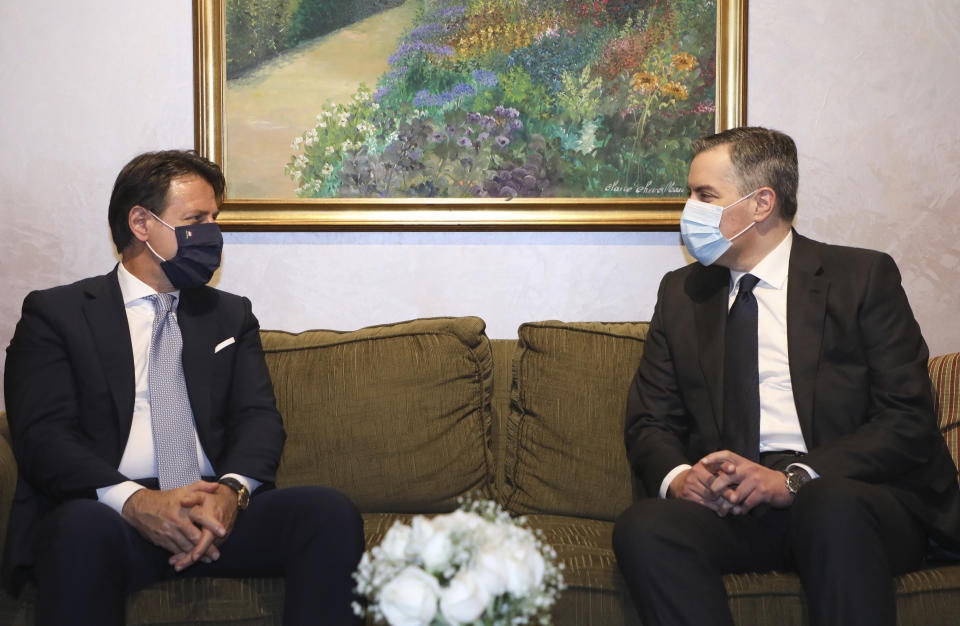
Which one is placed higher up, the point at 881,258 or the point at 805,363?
the point at 881,258

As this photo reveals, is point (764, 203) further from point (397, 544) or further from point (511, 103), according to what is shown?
point (397, 544)

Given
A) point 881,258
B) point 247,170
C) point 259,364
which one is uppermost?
point 247,170

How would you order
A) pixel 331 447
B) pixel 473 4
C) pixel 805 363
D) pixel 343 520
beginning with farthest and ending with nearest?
pixel 473 4
pixel 331 447
pixel 805 363
pixel 343 520

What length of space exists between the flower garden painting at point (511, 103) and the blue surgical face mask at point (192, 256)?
2.02 feet

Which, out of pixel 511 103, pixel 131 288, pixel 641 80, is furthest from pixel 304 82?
pixel 641 80

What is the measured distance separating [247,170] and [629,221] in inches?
49.5

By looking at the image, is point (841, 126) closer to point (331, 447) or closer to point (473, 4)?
point (473, 4)

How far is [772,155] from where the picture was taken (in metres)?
2.24

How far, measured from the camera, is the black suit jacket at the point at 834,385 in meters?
1.98

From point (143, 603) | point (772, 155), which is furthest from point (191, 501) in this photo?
point (772, 155)

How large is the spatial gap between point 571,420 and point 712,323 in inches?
19.3

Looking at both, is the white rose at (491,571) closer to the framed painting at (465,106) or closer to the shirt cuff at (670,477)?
the shirt cuff at (670,477)

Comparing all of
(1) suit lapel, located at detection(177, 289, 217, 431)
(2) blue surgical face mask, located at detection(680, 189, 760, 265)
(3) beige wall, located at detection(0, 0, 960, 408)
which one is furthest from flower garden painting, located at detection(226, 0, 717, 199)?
(1) suit lapel, located at detection(177, 289, 217, 431)
